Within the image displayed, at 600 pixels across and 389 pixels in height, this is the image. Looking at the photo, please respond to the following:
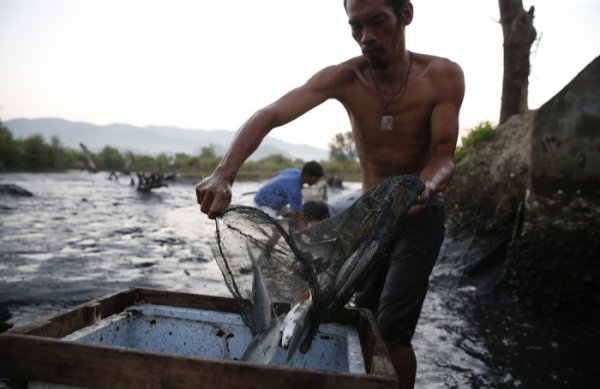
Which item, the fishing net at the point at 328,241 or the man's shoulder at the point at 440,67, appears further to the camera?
the man's shoulder at the point at 440,67

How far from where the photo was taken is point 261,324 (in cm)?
232

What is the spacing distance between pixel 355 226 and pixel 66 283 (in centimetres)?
610

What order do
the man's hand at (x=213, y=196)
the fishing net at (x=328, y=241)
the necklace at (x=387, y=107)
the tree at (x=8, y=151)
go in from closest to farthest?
the fishing net at (x=328, y=241) → the man's hand at (x=213, y=196) → the necklace at (x=387, y=107) → the tree at (x=8, y=151)

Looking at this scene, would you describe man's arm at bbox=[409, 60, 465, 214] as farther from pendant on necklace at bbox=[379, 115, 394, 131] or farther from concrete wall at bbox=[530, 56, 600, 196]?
concrete wall at bbox=[530, 56, 600, 196]

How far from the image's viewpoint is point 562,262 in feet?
17.5

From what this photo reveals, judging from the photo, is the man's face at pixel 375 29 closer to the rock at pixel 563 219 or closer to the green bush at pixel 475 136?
the rock at pixel 563 219

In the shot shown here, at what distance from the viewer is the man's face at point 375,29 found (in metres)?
2.77

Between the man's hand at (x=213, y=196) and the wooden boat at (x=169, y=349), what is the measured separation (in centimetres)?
67

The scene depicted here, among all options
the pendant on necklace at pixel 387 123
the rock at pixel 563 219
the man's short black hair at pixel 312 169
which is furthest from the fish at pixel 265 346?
the man's short black hair at pixel 312 169

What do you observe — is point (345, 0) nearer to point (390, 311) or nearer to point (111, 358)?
point (390, 311)

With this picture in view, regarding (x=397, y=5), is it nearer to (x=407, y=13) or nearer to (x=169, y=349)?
(x=407, y=13)

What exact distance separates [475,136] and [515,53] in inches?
79.7

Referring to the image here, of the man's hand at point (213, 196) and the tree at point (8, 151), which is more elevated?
the tree at point (8, 151)

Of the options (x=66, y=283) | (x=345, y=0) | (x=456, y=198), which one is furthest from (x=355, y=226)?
(x=456, y=198)
